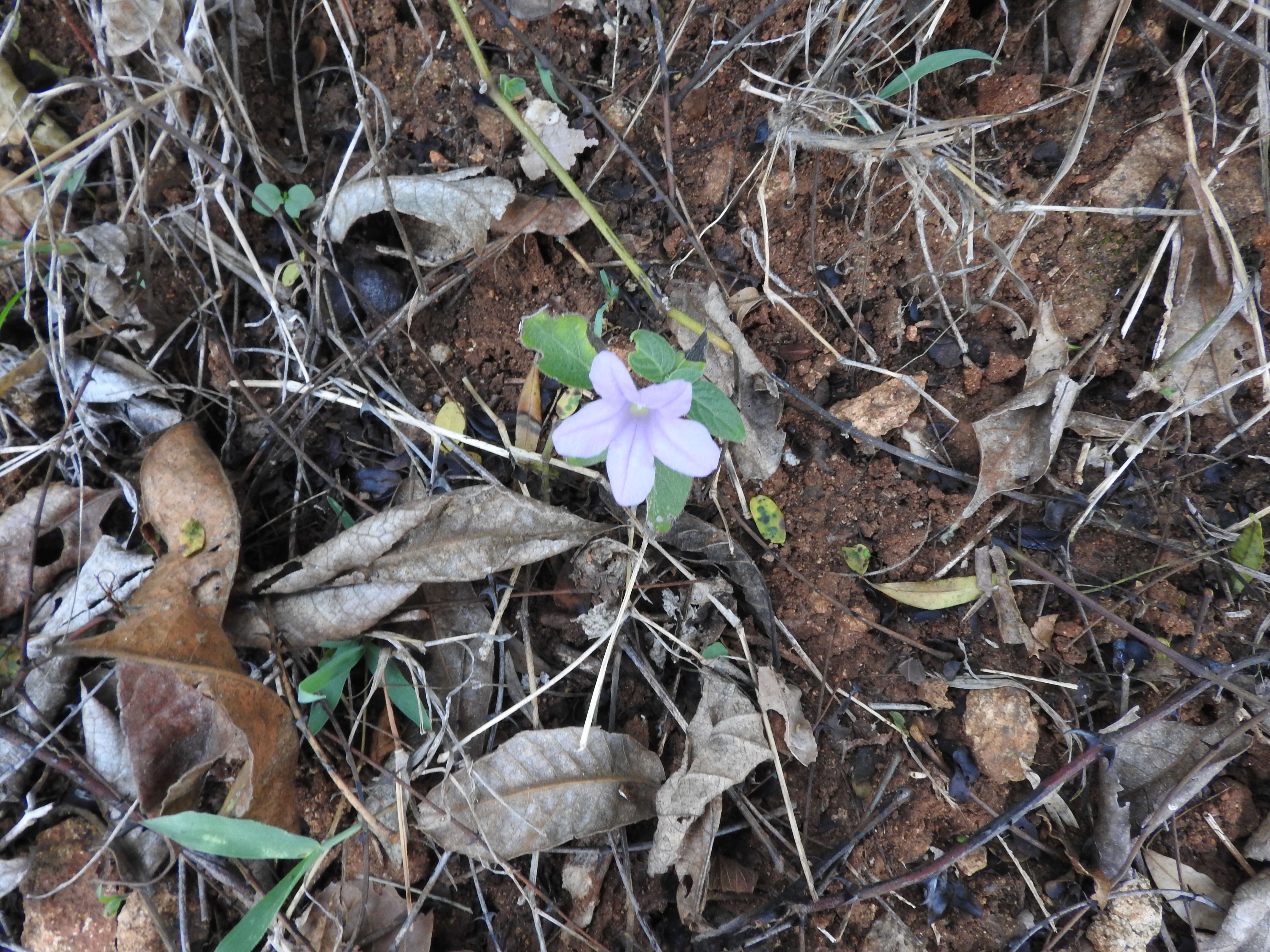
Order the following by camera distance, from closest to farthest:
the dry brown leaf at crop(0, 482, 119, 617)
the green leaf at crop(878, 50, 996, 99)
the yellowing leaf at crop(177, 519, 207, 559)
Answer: the green leaf at crop(878, 50, 996, 99)
the yellowing leaf at crop(177, 519, 207, 559)
the dry brown leaf at crop(0, 482, 119, 617)

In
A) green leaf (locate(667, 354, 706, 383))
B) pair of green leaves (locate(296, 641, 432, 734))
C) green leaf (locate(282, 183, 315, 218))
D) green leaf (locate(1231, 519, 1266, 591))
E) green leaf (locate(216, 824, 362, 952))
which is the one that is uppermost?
green leaf (locate(282, 183, 315, 218))

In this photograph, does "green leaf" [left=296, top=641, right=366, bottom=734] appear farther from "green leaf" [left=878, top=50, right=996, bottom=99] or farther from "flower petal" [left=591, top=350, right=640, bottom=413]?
"green leaf" [left=878, top=50, right=996, bottom=99]

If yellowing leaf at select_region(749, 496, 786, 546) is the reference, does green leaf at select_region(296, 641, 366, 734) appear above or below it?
below

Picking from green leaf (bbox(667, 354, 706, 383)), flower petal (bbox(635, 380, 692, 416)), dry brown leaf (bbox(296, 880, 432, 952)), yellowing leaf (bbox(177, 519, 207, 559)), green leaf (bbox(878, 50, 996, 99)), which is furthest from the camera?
yellowing leaf (bbox(177, 519, 207, 559))

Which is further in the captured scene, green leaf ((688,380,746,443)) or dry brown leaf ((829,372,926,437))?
dry brown leaf ((829,372,926,437))

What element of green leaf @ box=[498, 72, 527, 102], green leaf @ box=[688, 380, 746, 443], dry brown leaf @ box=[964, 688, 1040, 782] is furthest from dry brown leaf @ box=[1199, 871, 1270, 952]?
green leaf @ box=[498, 72, 527, 102]

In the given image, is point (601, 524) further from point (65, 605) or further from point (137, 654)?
point (65, 605)

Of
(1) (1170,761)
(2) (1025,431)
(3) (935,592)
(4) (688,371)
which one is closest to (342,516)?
(4) (688,371)
